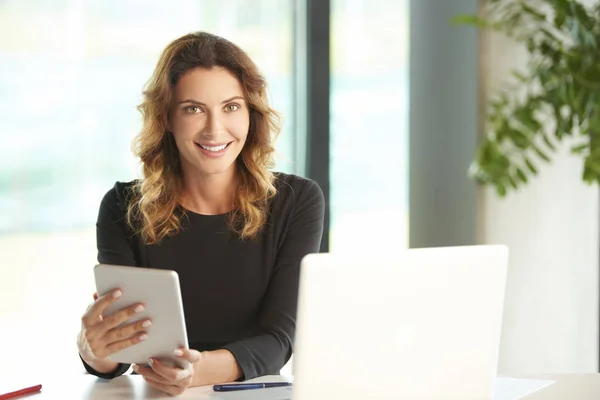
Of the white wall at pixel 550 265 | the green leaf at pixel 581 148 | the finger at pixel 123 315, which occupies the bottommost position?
the white wall at pixel 550 265

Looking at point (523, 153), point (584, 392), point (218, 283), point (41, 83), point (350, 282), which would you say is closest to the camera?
point (523, 153)

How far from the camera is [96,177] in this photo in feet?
12.3

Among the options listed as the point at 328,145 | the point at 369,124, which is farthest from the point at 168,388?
the point at 369,124

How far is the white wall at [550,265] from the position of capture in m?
4.06

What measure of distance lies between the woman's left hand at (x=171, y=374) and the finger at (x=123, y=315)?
11 centimetres

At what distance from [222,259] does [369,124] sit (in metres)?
1.99

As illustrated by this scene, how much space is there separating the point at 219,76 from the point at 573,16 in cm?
132

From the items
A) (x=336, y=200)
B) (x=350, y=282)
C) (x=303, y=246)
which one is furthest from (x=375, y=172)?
(x=350, y=282)

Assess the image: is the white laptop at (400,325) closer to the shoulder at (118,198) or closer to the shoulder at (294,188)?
the shoulder at (294,188)

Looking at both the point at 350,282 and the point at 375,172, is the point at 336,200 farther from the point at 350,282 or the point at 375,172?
the point at 350,282

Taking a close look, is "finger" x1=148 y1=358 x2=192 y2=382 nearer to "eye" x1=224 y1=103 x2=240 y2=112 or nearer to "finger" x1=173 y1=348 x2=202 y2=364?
"finger" x1=173 y1=348 x2=202 y2=364

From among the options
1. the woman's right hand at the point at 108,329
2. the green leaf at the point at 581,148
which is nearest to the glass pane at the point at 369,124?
the woman's right hand at the point at 108,329

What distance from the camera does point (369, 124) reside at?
4164 mm

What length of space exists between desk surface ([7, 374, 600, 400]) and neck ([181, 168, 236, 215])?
23.6 inches
